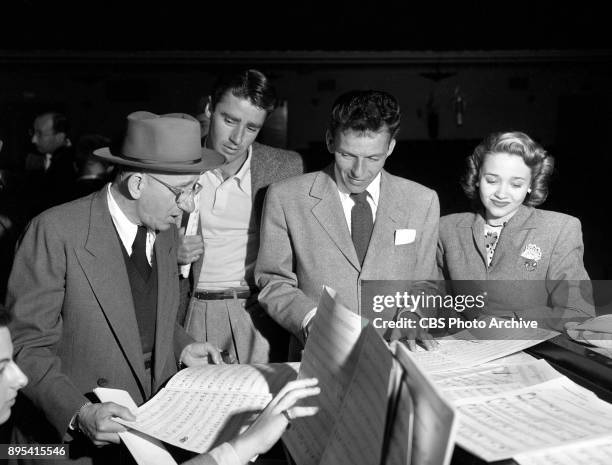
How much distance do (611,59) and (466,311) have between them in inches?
283

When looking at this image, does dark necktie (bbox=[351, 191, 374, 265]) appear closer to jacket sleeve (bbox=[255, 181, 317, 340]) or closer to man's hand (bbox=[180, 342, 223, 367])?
jacket sleeve (bbox=[255, 181, 317, 340])

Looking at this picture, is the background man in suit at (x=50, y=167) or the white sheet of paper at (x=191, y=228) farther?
the background man in suit at (x=50, y=167)

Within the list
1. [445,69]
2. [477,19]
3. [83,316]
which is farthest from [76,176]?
[445,69]

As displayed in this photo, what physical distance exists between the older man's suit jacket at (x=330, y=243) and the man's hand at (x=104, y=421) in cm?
73

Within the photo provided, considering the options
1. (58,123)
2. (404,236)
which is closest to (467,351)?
(404,236)

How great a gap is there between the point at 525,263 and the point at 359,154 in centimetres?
68

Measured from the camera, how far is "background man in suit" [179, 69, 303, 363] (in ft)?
8.58

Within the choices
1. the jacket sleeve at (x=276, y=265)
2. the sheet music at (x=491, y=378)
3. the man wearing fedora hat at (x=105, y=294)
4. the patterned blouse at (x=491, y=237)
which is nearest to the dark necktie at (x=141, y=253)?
the man wearing fedora hat at (x=105, y=294)

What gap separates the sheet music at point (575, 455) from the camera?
3.96 feet

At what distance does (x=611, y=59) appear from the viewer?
8.40 meters

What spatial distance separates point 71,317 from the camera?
6.14ft

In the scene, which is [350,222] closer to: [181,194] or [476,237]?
[476,237]

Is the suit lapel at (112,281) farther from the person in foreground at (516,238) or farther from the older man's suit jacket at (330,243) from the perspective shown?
the person in foreground at (516,238)

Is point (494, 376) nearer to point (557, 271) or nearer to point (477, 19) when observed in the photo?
point (557, 271)
